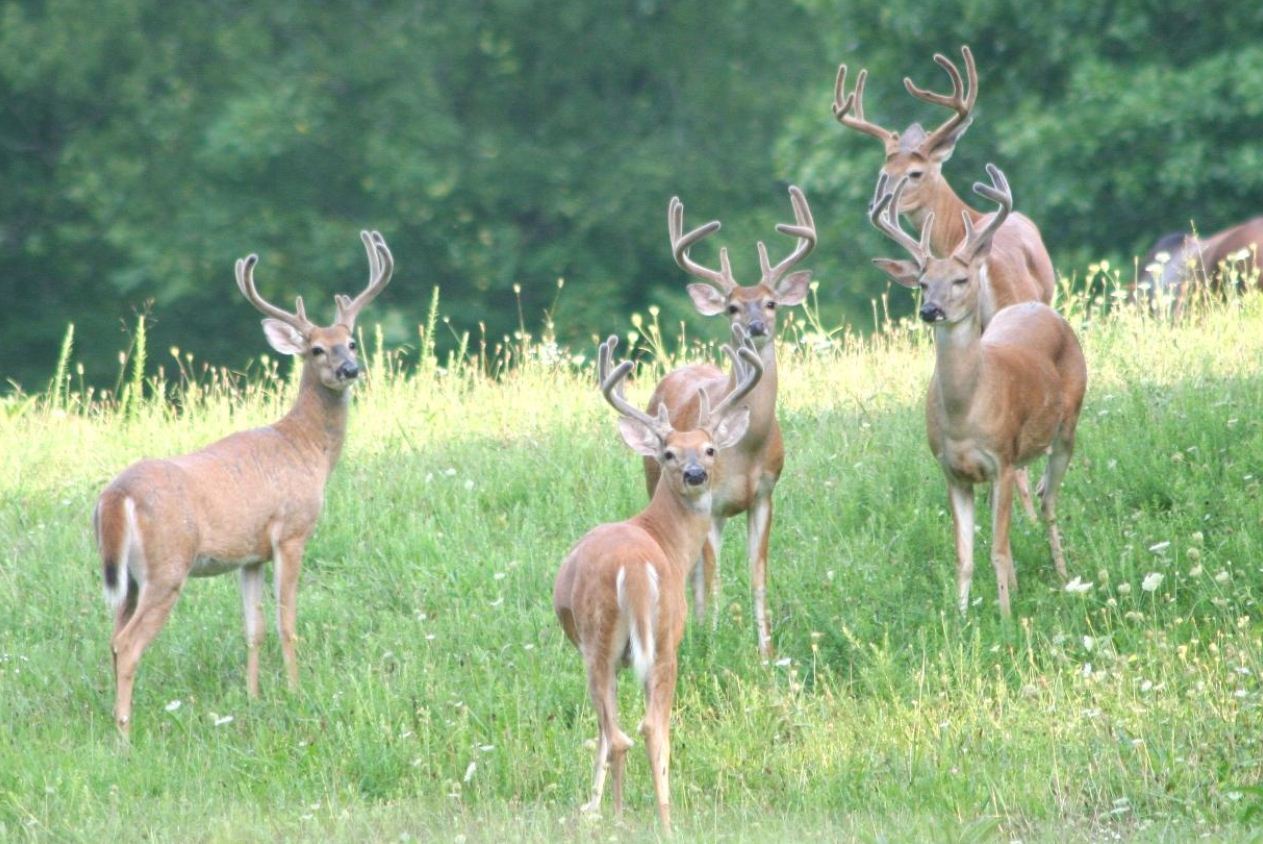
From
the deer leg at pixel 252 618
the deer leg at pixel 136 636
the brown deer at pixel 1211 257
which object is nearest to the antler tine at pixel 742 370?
the deer leg at pixel 252 618

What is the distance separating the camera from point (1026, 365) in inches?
326

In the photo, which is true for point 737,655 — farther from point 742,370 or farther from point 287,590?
point 287,590

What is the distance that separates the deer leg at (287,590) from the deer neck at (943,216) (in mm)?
4152

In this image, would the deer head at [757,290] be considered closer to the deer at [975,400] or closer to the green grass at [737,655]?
the deer at [975,400]

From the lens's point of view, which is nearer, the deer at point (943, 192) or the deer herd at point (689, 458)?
the deer herd at point (689, 458)

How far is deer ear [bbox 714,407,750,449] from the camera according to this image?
719cm

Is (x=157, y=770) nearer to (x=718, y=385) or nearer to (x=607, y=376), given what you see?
(x=607, y=376)

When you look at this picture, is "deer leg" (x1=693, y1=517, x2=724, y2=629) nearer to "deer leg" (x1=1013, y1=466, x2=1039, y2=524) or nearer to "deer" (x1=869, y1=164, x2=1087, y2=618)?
"deer" (x1=869, y1=164, x2=1087, y2=618)

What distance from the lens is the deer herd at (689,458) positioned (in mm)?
6961

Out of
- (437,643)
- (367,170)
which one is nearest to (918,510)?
(437,643)

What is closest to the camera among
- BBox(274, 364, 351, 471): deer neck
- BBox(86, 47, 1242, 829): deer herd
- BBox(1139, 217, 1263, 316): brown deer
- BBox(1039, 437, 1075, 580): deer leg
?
BBox(86, 47, 1242, 829): deer herd

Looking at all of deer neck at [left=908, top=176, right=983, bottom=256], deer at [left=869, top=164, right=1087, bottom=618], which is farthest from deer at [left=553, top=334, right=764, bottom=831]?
deer neck at [left=908, top=176, right=983, bottom=256]

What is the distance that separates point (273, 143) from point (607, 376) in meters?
14.4

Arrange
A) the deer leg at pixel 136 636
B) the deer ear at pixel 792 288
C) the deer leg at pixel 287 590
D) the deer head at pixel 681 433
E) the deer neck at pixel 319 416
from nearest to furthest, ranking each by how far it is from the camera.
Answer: the deer head at pixel 681 433, the deer leg at pixel 136 636, the deer leg at pixel 287 590, the deer ear at pixel 792 288, the deer neck at pixel 319 416
